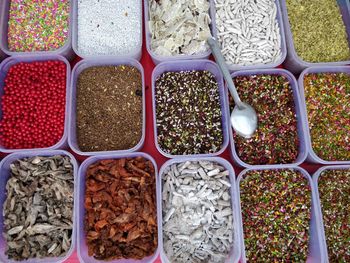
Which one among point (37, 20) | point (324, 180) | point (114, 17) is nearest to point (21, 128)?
point (37, 20)

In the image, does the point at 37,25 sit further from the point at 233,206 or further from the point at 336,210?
the point at 336,210

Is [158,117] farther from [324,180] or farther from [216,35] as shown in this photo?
[324,180]

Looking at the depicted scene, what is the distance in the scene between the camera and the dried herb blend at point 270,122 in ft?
4.64

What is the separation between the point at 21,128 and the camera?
1.41 m

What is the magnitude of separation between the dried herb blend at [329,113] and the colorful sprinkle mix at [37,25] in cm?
107

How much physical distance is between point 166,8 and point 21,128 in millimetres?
781

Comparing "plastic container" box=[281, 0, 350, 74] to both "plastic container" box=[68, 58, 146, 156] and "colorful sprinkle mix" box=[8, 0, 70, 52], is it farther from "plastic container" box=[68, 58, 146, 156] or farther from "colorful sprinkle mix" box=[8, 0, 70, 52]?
"colorful sprinkle mix" box=[8, 0, 70, 52]

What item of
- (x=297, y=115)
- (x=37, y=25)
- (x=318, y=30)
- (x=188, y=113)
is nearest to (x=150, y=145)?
(x=188, y=113)

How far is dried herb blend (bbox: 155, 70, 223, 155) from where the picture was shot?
1422 millimetres

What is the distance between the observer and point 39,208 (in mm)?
1344

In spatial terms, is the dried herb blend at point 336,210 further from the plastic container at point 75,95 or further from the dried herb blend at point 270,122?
the plastic container at point 75,95

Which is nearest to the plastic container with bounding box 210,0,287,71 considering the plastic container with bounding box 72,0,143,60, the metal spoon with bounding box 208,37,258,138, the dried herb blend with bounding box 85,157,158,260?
the metal spoon with bounding box 208,37,258,138

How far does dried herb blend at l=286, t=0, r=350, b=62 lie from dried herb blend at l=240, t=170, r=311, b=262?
52 cm

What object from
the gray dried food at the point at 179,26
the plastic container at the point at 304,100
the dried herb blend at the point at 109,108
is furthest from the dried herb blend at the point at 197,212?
the gray dried food at the point at 179,26
